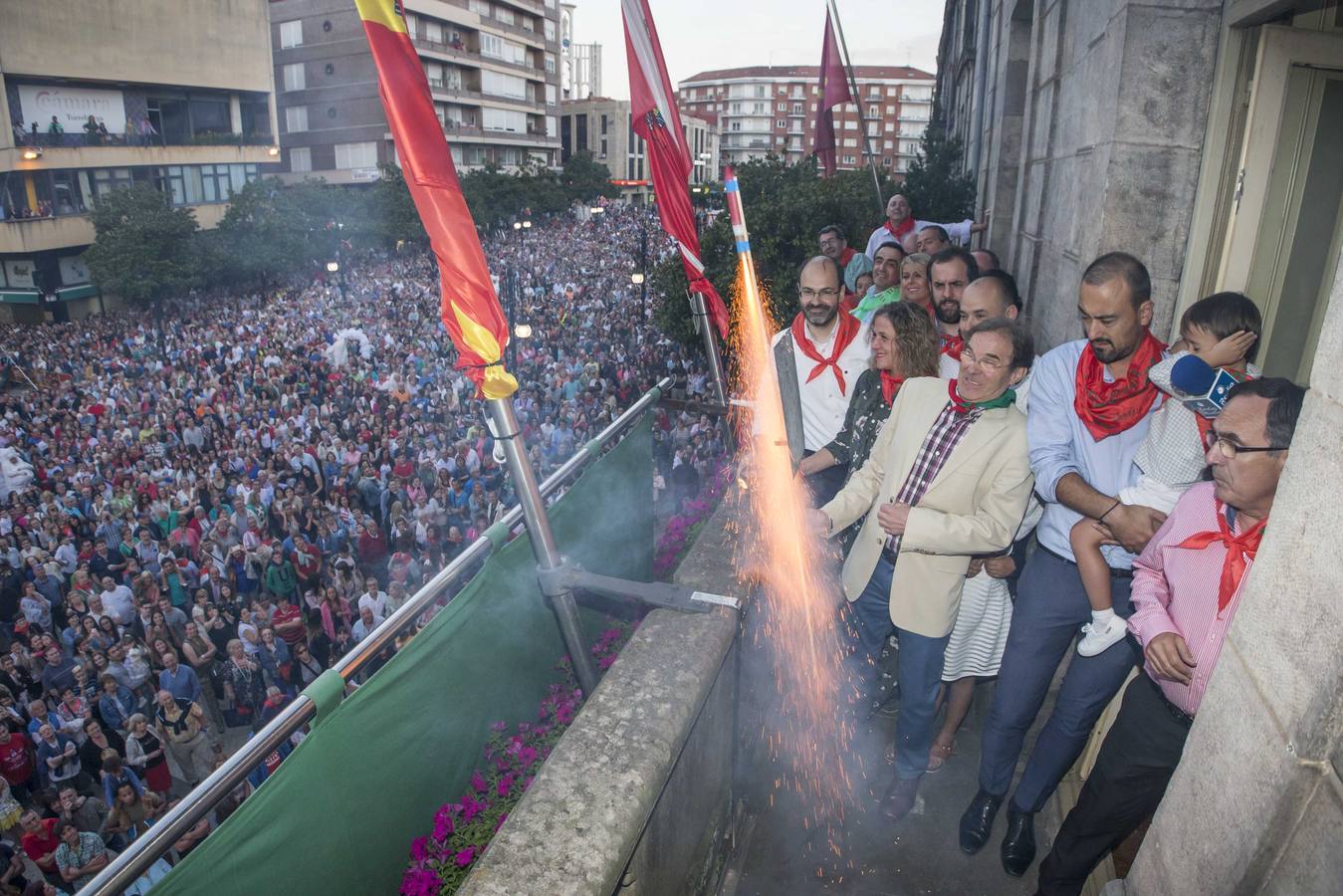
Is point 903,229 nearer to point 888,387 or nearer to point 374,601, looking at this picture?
point 888,387

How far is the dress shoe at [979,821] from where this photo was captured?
11.6ft

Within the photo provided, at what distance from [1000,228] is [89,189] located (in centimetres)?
4054

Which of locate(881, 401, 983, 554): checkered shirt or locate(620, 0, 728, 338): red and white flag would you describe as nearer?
locate(881, 401, 983, 554): checkered shirt

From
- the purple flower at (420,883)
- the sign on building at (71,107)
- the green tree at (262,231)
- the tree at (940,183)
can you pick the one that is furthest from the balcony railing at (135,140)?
the purple flower at (420,883)

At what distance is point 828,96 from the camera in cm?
1186

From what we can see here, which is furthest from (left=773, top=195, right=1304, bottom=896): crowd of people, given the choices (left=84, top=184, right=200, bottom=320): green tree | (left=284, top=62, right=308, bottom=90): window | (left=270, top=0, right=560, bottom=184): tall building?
(left=284, top=62, right=308, bottom=90): window

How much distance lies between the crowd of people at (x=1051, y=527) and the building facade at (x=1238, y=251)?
0.31 m

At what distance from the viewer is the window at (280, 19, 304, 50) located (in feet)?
194

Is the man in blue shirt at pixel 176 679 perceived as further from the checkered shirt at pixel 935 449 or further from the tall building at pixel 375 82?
the tall building at pixel 375 82

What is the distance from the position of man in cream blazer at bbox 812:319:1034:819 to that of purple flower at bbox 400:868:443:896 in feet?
6.62

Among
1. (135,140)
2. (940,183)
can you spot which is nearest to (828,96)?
(940,183)

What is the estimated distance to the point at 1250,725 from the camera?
1.97 metres

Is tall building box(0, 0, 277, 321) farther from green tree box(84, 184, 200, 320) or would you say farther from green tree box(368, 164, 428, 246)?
green tree box(368, 164, 428, 246)

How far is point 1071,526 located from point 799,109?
133848 mm
